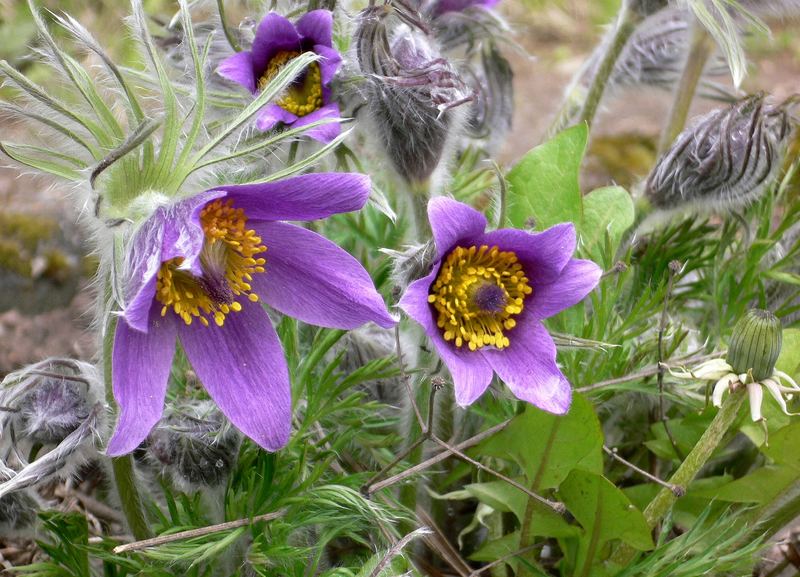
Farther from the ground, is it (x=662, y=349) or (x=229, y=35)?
(x=229, y=35)

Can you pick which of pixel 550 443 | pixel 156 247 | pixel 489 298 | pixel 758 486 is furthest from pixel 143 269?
pixel 758 486

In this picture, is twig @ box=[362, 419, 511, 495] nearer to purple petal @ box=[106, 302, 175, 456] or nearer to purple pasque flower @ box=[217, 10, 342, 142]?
purple petal @ box=[106, 302, 175, 456]

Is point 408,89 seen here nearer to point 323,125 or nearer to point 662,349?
point 323,125

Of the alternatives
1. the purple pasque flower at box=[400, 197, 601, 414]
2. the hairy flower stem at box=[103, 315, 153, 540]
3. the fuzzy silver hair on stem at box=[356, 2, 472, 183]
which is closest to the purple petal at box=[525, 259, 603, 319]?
the purple pasque flower at box=[400, 197, 601, 414]

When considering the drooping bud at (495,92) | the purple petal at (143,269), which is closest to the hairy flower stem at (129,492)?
the purple petal at (143,269)

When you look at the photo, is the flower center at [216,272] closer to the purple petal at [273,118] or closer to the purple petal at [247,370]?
the purple petal at [247,370]
